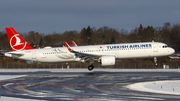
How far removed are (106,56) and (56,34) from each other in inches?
4164

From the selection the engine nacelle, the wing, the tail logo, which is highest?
the tail logo

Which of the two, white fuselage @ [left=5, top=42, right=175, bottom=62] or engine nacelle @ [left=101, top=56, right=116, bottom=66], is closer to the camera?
engine nacelle @ [left=101, top=56, right=116, bottom=66]

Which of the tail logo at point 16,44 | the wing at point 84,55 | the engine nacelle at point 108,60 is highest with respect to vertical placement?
the tail logo at point 16,44

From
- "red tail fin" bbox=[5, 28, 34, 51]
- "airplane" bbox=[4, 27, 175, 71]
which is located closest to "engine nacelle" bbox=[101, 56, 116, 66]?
"airplane" bbox=[4, 27, 175, 71]

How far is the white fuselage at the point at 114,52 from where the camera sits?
116ft

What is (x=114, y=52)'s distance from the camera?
35625mm

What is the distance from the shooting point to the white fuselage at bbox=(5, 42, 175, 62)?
35469 millimetres

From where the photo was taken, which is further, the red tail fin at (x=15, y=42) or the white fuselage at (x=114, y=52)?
the red tail fin at (x=15, y=42)

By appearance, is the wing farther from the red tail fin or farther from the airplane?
the red tail fin

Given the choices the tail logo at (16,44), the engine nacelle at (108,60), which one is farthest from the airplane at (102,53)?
the tail logo at (16,44)

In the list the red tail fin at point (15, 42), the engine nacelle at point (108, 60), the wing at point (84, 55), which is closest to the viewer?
the engine nacelle at point (108, 60)

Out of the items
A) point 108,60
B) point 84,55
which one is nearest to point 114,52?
point 108,60

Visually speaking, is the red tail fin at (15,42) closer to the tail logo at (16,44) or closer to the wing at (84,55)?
the tail logo at (16,44)

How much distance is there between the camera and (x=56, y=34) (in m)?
138
